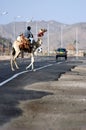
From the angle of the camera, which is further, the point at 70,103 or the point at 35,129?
the point at 70,103

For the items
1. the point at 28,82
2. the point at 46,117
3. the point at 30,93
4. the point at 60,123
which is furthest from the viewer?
the point at 28,82

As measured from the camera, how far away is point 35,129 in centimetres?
1104

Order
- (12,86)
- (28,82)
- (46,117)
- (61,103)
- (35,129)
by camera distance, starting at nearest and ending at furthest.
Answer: (35,129) → (46,117) → (61,103) → (12,86) → (28,82)

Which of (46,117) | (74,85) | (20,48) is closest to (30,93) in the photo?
(74,85)

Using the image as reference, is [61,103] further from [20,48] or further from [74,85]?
[20,48]

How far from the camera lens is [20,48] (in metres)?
33.7

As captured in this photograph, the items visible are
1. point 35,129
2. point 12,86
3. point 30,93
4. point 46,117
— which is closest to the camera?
point 35,129

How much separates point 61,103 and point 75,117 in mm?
2376

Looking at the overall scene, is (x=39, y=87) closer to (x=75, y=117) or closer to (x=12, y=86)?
A: (x=12, y=86)

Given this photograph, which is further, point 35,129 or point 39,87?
point 39,87

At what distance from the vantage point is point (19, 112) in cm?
1326

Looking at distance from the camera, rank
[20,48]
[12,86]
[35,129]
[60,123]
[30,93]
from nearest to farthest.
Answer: [35,129], [60,123], [30,93], [12,86], [20,48]

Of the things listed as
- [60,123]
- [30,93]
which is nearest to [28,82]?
[30,93]

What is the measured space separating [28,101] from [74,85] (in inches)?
246
